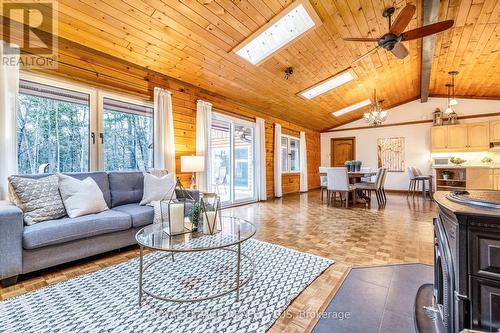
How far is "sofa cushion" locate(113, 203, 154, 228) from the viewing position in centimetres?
260

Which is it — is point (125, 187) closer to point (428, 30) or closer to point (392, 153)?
point (428, 30)

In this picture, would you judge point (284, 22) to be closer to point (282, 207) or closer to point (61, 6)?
point (61, 6)

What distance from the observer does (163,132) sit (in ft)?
12.4

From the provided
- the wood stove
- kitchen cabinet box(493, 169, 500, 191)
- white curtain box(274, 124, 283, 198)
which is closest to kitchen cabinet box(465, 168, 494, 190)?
kitchen cabinet box(493, 169, 500, 191)

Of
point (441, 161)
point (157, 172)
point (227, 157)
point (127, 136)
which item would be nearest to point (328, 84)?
point (227, 157)

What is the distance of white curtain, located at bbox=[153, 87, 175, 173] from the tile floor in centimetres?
307

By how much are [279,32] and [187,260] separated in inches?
133

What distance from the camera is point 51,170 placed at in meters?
2.86

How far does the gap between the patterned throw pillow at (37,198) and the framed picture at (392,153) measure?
348 inches

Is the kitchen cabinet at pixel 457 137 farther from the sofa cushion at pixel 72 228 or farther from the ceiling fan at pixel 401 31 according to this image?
the sofa cushion at pixel 72 228

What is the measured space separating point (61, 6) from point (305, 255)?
3.64 m

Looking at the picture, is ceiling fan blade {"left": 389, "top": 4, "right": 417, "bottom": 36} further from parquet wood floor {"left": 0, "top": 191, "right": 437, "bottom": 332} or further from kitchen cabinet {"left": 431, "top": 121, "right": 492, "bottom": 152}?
kitchen cabinet {"left": 431, "top": 121, "right": 492, "bottom": 152}

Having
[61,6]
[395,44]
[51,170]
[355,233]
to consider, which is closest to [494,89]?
[395,44]

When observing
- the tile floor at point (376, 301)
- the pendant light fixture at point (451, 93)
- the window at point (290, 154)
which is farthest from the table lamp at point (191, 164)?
the pendant light fixture at point (451, 93)
